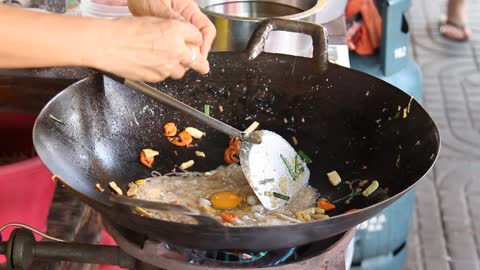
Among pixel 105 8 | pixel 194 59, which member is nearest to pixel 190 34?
pixel 194 59

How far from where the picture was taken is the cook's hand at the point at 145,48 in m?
0.93

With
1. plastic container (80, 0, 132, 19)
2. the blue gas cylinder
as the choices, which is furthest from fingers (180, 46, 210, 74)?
the blue gas cylinder

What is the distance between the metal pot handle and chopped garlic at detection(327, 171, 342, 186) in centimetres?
20

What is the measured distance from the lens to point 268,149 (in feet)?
3.94

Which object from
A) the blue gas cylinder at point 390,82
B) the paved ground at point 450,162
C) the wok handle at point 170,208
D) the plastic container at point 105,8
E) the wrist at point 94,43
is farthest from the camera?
the paved ground at point 450,162

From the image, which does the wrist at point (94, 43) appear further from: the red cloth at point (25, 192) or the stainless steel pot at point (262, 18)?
the stainless steel pot at point (262, 18)

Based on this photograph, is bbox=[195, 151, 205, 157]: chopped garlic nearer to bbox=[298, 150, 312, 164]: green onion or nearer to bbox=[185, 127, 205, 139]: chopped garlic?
bbox=[185, 127, 205, 139]: chopped garlic

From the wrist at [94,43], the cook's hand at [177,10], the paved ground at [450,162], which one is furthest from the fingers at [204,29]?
the paved ground at [450,162]

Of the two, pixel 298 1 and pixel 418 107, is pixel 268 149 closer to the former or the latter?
pixel 418 107

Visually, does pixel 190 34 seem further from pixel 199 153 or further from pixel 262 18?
pixel 262 18

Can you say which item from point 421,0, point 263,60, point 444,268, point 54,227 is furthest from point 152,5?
point 421,0

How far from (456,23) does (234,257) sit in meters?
3.11

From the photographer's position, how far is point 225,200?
3.84ft

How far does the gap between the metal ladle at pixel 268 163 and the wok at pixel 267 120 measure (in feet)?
0.20
